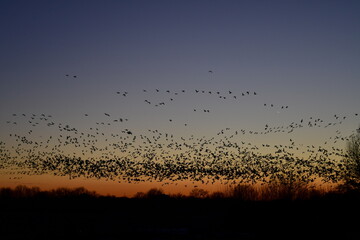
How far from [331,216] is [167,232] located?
17216 millimetres

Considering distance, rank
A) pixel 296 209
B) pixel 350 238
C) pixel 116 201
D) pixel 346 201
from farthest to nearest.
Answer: pixel 116 201 → pixel 346 201 → pixel 296 209 → pixel 350 238

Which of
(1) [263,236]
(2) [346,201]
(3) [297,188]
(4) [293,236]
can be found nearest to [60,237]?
(1) [263,236]

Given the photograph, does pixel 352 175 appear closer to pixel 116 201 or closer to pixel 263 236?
pixel 263 236

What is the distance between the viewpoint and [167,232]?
109ft

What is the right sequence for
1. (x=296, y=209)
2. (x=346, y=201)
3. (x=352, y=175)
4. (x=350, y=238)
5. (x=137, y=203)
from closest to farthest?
(x=350, y=238)
(x=296, y=209)
(x=346, y=201)
(x=352, y=175)
(x=137, y=203)

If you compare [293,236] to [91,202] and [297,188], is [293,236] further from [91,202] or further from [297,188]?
[91,202]

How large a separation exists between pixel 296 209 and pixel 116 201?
57318mm

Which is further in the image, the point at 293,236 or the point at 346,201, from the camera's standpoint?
the point at 346,201

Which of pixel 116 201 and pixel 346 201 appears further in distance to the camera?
pixel 116 201

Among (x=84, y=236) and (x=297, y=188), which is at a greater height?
(x=297, y=188)

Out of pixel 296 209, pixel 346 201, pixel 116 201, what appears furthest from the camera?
pixel 116 201

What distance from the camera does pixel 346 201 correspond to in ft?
159

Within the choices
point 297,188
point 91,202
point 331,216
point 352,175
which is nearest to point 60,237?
point 331,216

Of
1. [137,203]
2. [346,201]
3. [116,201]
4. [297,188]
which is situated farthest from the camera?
[116,201]
